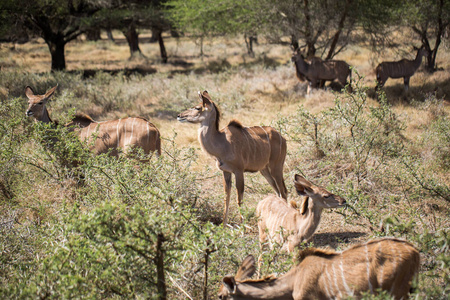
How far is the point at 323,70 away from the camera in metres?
11.7

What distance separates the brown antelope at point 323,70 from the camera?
38.0ft

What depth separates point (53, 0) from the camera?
1399 centimetres

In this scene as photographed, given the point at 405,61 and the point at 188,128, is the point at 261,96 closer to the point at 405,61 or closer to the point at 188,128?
the point at 188,128

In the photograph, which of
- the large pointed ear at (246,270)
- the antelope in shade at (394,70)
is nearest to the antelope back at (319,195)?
the large pointed ear at (246,270)

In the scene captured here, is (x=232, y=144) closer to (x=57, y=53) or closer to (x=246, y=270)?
(x=246, y=270)

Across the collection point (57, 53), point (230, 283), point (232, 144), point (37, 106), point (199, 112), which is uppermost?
point (57, 53)

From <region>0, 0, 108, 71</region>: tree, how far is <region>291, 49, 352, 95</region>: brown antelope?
8134 millimetres

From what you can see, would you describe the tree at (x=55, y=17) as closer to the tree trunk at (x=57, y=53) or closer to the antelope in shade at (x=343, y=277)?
the tree trunk at (x=57, y=53)

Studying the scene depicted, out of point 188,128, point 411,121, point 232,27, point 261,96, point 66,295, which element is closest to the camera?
point 66,295

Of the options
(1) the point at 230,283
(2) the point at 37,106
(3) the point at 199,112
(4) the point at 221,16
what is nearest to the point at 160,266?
(1) the point at 230,283

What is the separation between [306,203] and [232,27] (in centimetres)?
1101

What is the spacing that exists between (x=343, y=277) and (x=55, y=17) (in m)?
16.7

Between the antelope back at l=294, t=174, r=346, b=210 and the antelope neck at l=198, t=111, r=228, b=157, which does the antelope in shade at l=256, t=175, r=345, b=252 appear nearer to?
the antelope back at l=294, t=174, r=346, b=210

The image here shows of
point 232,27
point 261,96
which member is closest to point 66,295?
point 261,96
